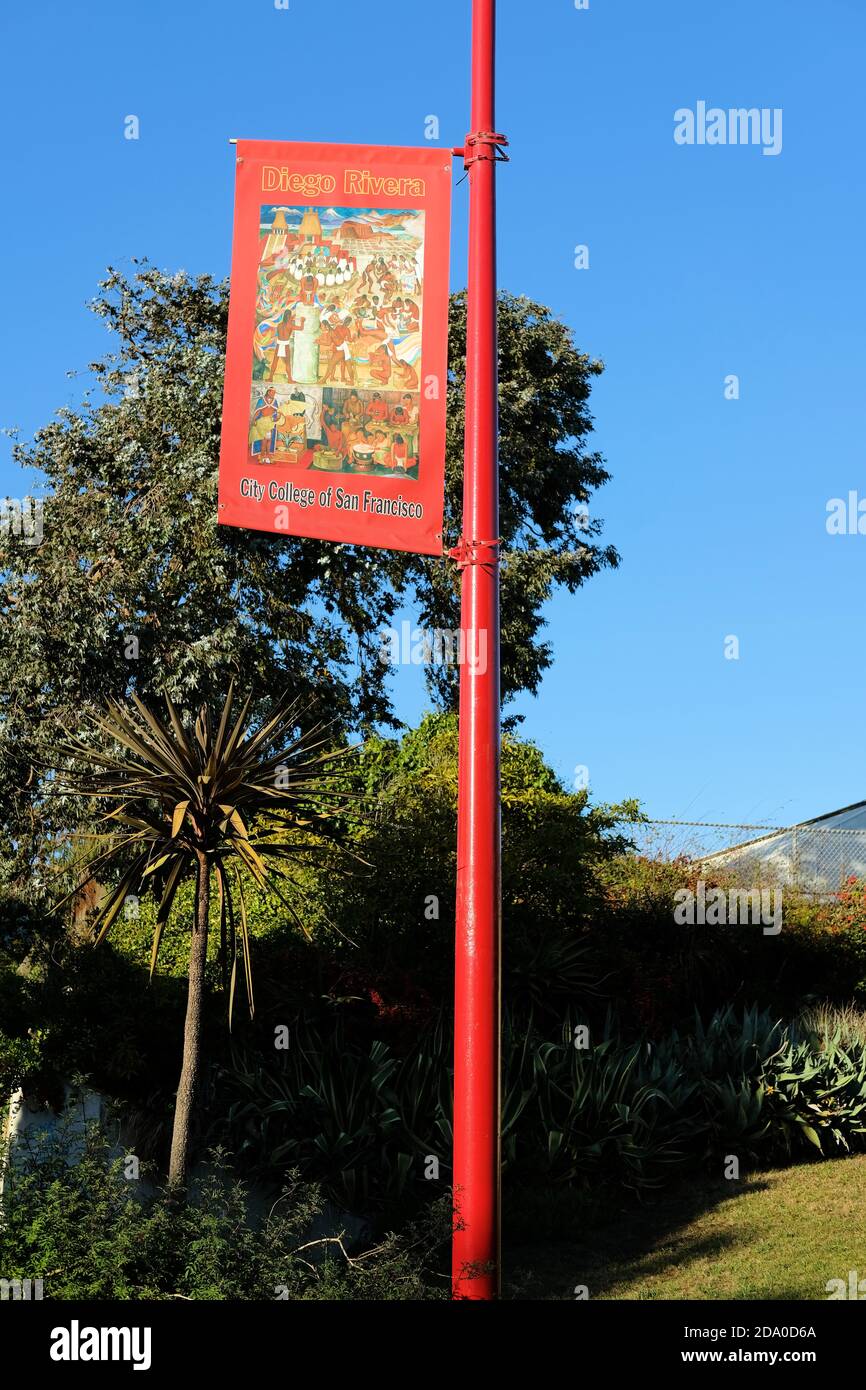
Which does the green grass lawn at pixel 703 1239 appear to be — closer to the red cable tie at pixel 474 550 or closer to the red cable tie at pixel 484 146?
the red cable tie at pixel 474 550

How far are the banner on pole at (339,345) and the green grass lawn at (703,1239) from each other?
4543mm

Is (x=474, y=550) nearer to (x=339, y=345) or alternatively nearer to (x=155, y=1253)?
(x=339, y=345)

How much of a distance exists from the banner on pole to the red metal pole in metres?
0.21

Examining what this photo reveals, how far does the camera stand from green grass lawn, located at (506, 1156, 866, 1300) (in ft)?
31.3

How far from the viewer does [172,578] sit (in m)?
20.1

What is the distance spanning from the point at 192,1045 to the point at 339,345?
497 centimetres

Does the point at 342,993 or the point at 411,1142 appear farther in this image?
the point at 342,993

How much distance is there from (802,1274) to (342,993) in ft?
17.6

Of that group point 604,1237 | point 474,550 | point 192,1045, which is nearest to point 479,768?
point 474,550

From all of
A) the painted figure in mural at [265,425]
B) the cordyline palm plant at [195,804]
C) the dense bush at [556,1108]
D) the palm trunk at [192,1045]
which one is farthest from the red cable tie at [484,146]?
the dense bush at [556,1108]

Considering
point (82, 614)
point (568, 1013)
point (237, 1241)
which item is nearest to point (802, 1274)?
point (237, 1241)

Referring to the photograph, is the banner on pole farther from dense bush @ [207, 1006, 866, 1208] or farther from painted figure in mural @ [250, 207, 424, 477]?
dense bush @ [207, 1006, 866, 1208]

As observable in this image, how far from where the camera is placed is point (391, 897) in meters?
15.0
